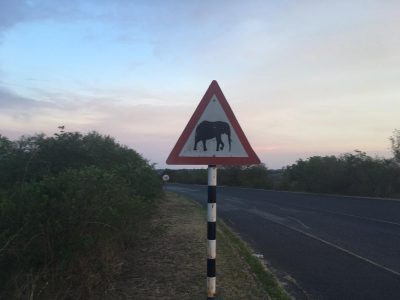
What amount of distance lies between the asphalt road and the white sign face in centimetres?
291

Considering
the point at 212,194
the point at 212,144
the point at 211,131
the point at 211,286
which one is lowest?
the point at 211,286

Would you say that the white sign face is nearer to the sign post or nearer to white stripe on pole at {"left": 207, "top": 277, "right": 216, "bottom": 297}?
the sign post

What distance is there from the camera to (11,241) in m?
6.04

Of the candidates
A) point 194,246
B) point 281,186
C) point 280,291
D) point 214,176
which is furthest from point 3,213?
point 281,186

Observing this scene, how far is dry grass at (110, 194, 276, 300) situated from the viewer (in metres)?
7.61

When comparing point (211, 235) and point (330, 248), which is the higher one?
point (211, 235)

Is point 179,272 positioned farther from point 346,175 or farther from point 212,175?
point 346,175

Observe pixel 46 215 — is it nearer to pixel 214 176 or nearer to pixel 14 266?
pixel 14 266

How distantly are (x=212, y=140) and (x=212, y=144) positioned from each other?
46mm

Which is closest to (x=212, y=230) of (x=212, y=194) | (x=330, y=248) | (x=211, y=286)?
(x=212, y=194)

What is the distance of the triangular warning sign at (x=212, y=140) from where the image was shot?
251 inches

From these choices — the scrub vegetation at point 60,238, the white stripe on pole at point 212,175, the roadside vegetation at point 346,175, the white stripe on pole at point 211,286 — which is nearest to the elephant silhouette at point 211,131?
the white stripe on pole at point 212,175

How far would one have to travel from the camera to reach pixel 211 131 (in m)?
6.35

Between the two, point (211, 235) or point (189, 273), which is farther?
point (189, 273)
